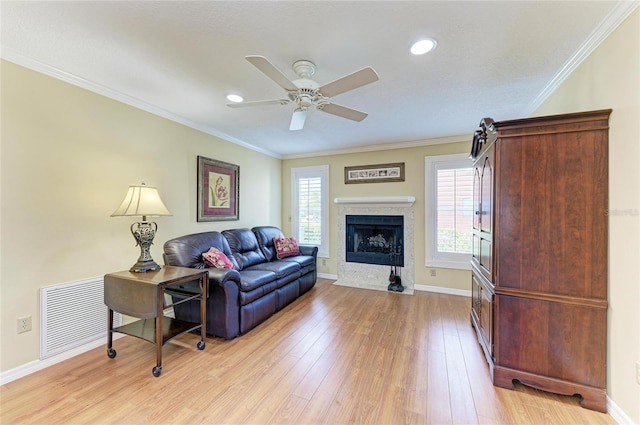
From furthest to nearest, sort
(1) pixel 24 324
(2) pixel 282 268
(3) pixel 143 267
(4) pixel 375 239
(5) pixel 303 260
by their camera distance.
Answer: (4) pixel 375 239
(5) pixel 303 260
(2) pixel 282 268
(3) pixel 143 267
(1) pixel 24 324

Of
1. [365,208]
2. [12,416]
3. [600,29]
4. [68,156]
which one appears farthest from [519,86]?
[12,416]

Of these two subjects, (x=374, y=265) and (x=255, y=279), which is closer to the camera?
(x=255, y=279)

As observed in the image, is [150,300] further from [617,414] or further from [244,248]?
[617,414]

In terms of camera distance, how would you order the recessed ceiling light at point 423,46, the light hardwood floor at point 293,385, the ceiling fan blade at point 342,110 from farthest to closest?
the ceiling fan blade at point 342,110 → the recessed ceiling light at point 423,46 → the light hardwood floor at point 293,385

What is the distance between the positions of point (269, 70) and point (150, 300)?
79.2 inches

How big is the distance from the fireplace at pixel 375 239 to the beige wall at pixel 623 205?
297cm

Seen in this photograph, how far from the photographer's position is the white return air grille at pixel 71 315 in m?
2.21

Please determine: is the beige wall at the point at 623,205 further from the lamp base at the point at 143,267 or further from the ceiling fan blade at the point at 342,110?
the lamp base at the point at 143,267

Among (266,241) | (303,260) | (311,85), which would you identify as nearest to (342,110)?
(311,85)

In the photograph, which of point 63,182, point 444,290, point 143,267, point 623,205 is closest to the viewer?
point 623,205

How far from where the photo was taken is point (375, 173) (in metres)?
4.87

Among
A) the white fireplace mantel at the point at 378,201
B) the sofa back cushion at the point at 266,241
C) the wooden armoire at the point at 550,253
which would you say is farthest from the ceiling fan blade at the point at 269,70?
the white fireplace mantel at the point at 378,201

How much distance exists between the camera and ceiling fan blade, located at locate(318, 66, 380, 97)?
170 cm

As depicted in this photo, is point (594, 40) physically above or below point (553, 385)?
above
